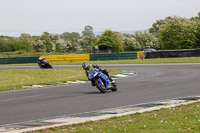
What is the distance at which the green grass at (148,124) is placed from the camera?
6.61 m

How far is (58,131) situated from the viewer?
23.2ft

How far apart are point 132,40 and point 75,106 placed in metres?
124

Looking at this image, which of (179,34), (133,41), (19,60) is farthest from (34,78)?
(133,41)

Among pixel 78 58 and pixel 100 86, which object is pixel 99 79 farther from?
pixel 78 58

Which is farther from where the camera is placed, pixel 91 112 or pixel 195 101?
pixel 195 101

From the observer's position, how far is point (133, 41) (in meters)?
132

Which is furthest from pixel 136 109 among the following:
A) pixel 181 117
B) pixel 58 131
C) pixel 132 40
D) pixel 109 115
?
pixel 132 40

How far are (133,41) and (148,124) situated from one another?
126m

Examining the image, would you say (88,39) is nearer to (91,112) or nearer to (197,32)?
(197,32)

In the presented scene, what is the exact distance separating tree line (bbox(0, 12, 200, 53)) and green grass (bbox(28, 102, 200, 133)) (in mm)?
80742

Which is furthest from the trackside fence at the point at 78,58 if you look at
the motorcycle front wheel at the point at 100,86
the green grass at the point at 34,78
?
the motorcycle front wheel at the point at 100,86

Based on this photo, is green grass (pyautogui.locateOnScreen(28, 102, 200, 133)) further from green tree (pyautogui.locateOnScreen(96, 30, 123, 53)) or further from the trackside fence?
green tree (pyautogui.locateOnScreen(96, 30, 123, 53))

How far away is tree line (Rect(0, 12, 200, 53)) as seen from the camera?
89875mm

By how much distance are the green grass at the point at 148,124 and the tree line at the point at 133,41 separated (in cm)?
8074
